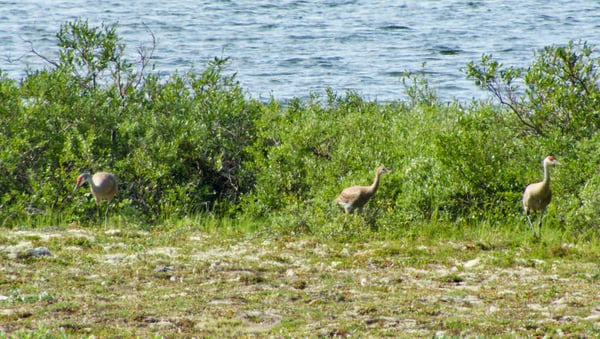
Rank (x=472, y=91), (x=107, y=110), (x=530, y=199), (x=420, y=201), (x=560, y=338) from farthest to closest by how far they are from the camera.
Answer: (x=472, y=91), (x=107, y=110), (x=420, y=201), (x=530, y=199), (x=560, y=338)

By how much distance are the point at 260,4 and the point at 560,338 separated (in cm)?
4991

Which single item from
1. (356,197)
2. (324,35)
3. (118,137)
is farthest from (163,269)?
(324,35)

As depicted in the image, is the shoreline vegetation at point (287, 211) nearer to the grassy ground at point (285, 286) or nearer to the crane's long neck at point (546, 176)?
the grassy ground at point (285, 286)

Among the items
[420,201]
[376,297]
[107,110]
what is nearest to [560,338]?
[376,297]

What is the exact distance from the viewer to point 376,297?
10406 mm

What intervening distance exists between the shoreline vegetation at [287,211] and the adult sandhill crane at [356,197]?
0.21 metres

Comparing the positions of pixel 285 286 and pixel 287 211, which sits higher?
pixel 285 286

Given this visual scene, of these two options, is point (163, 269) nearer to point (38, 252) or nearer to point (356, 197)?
point (38, 252)

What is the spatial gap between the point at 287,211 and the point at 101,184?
9.49ft

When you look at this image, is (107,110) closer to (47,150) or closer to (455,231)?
(47,150)

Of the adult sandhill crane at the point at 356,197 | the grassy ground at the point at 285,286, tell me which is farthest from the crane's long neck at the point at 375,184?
the grassy ground at the point at 285,286

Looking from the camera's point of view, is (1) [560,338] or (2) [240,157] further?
(2) [240,157]

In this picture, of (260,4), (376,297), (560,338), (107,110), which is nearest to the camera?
(560,338)

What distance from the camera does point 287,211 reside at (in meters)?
14.8
